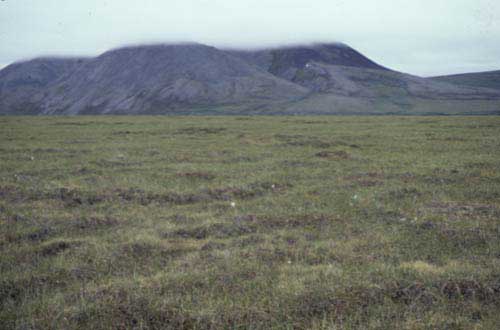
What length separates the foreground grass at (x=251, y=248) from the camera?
6992mm

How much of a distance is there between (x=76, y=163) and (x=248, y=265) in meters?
16.6

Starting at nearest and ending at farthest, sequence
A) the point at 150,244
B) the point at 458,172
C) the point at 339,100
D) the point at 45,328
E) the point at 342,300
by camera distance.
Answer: the point at 45,328 → the point at 342,300 → the point at 150,244 → the point at 458,172 → the point at 339,100

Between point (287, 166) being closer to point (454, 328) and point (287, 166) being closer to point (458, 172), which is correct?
point (458, 172)

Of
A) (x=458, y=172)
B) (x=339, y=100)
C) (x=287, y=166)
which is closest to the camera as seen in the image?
(x=458, y=172)

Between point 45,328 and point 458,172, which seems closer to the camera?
point 45,328

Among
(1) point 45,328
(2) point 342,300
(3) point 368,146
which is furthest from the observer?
(3) point 368,146

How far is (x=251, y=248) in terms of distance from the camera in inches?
383

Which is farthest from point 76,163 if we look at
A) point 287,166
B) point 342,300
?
point 342,300

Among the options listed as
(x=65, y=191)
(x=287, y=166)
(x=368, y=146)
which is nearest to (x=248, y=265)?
(x=65, y=191)

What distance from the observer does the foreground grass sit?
22.9 feet

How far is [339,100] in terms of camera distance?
19188 cm

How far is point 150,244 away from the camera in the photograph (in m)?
9.93

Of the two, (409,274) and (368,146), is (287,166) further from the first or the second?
(409,274)

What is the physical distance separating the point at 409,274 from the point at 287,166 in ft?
43.6
